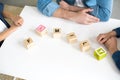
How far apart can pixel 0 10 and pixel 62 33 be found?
520 mm

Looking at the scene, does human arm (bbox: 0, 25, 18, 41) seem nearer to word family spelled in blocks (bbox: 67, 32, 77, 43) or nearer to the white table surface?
the white table surface

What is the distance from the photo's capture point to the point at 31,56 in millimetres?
1006

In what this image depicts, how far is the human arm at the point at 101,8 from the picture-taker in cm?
112

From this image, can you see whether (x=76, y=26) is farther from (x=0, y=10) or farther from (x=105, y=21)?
(x=0, y=10)

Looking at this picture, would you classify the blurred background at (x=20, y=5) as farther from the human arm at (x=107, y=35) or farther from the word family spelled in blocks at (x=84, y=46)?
the word family spelled in blocks at (x=84, y=46)

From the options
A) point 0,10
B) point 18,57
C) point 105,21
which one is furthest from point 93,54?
point 0,10

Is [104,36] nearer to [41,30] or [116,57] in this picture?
[116,57]

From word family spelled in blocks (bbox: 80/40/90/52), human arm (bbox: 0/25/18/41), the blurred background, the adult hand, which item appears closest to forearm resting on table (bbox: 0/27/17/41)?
human arm (bbox: 0/25/18/41)

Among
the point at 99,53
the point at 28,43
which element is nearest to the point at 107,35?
the point at 99,53

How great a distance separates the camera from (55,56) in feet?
3.26

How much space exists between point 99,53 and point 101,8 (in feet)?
1.06

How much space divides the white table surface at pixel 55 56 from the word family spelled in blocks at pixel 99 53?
0.02 metres

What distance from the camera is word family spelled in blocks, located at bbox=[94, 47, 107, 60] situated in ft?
3.09

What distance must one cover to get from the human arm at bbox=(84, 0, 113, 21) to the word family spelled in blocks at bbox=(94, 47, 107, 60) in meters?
0.23
